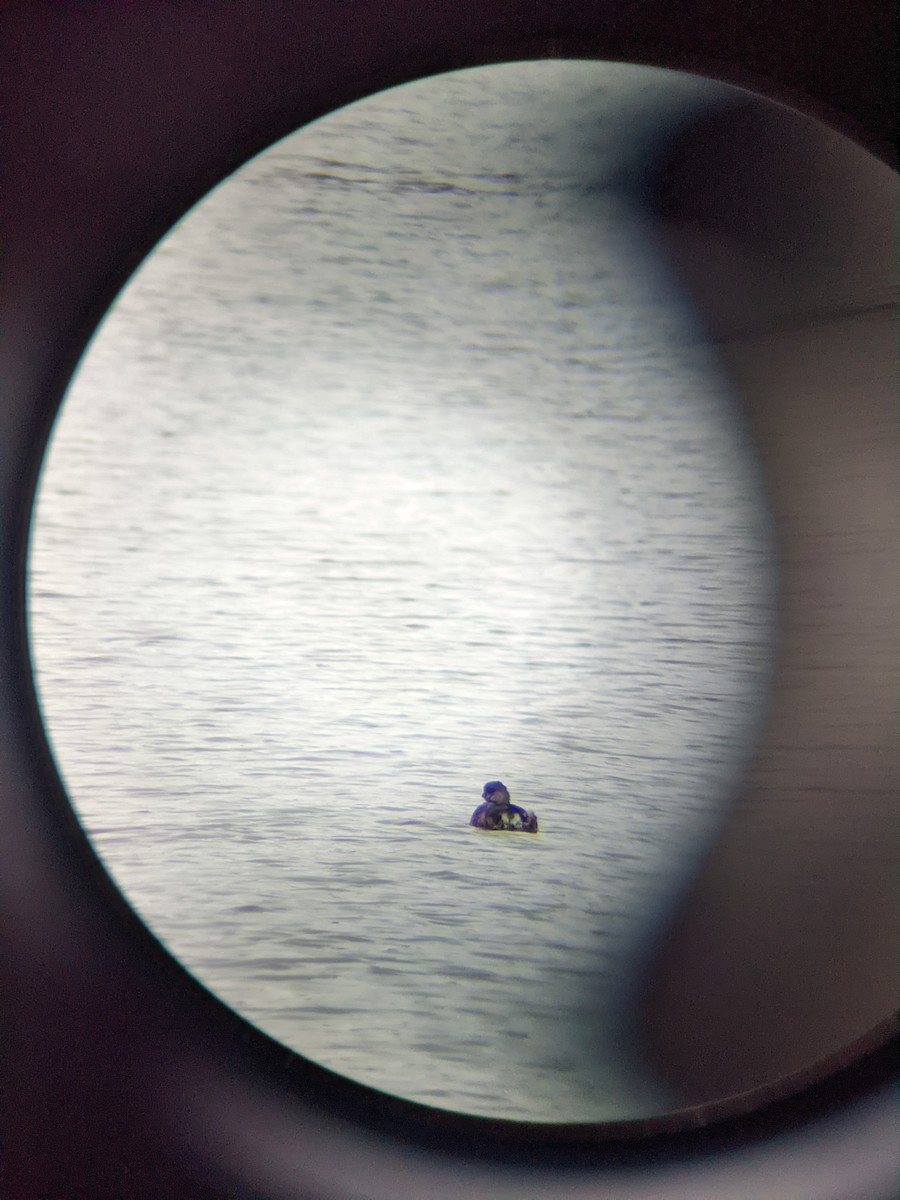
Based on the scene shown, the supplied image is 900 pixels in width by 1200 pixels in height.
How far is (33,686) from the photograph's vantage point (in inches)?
15.0

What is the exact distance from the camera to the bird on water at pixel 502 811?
1.23 feet

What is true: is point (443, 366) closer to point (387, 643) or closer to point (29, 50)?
point (387, 643)

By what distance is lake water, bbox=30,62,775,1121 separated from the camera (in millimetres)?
363

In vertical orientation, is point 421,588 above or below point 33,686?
above

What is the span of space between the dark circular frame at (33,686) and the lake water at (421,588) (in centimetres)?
2

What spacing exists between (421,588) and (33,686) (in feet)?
0.65

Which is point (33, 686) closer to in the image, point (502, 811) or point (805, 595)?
point (502, 811)

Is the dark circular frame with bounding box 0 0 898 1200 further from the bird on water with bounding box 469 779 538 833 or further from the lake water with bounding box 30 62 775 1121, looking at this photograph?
the bird on water with bounding box 469 779 538 833

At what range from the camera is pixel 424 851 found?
38cm

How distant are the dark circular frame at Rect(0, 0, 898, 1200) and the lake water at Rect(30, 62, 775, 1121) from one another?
2 cm

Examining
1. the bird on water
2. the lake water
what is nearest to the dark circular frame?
the lake water

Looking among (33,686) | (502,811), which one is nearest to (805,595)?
(502,811)

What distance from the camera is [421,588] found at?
1.20 ft

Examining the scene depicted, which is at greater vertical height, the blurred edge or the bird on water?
the blurred edge
